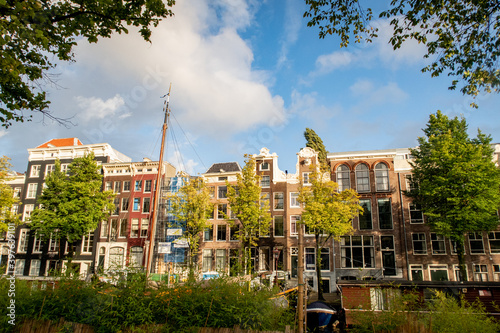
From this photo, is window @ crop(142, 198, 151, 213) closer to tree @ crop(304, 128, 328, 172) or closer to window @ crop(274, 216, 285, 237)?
window @ crop(274, 216, 285, 237)

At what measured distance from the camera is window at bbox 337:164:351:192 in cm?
3709

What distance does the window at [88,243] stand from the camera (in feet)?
143

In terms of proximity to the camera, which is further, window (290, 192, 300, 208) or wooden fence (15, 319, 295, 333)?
window (290, 192, 300, 208)

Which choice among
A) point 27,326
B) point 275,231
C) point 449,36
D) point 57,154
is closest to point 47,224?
point 57,154

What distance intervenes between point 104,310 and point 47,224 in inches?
1347

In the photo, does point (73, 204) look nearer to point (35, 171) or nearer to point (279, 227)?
point (35, 171)

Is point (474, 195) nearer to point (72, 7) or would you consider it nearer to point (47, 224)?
point (72, 7)

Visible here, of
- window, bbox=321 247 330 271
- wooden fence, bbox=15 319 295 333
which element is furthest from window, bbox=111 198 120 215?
wooden fence, bbox=15 319 295 333

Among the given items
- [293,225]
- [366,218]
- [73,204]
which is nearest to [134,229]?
[73,204]

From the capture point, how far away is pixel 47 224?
37.7 m

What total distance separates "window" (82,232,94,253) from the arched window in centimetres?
3619

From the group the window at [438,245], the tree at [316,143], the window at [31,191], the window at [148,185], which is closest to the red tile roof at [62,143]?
the window at [31,191]

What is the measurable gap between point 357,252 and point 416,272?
5.75 m

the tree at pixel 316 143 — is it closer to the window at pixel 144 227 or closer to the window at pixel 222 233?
the window at pixel 222 233
